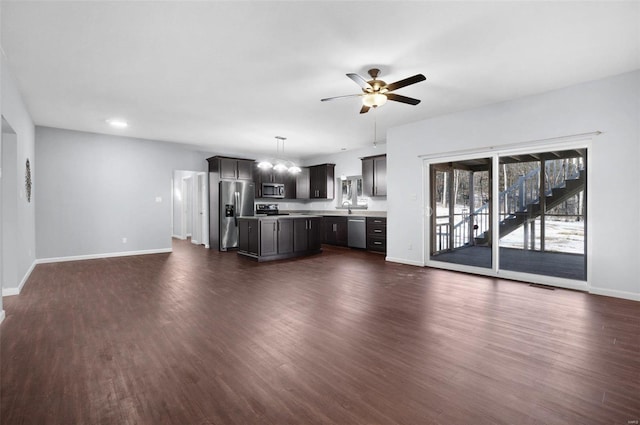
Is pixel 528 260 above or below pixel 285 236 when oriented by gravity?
below

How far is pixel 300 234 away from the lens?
6.64 meters

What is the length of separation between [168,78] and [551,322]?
16.1 feet

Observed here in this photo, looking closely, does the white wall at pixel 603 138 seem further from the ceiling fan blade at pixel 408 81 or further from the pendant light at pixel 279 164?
the pendant light at pixel 279 164

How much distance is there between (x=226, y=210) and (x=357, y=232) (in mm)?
3468

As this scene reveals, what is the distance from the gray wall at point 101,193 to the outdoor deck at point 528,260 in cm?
632

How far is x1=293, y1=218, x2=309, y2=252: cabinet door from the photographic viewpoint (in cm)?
652

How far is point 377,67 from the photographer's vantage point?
3.28 meters

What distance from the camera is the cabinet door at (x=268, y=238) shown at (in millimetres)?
5987

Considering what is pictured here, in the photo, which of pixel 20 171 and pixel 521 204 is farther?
pixel 521 204

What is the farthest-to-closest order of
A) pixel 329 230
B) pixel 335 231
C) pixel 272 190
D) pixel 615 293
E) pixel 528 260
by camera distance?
pixel 272 190 < pixel 329 230 < pixel 335 231 < pixel 528 260 < pixel 615 293

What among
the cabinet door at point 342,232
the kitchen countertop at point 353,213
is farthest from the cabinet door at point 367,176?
the cabinet door at point 342,232

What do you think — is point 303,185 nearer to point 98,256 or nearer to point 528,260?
point 98,256

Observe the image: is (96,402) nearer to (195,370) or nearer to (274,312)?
(195,370)

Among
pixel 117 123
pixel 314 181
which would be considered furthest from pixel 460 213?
pixel 117 123
